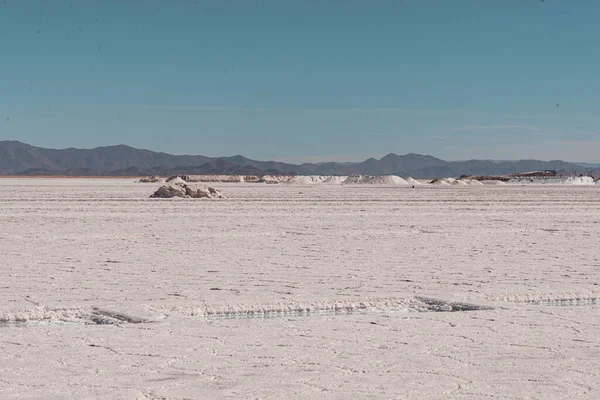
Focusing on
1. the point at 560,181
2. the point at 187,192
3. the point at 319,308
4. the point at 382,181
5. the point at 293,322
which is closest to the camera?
the point at 293,322

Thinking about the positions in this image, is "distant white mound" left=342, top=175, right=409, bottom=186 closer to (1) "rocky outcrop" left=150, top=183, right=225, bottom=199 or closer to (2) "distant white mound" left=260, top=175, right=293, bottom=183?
(2) "distant white mound" left=260, top=175, right=293, bottom=183

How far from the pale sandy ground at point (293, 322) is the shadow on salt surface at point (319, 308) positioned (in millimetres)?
57

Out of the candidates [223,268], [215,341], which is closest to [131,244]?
[223,268]

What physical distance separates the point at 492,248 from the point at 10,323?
22.0 feet

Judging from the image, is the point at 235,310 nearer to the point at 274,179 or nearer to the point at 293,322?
the point at 293,322

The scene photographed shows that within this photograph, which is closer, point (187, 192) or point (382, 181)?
point (187, 192)

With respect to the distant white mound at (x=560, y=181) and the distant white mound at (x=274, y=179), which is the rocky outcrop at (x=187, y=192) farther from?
the distant white mound at (x=560, y=181)

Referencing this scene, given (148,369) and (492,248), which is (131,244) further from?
(148,369)

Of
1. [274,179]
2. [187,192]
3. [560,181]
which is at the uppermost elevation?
[187,192]

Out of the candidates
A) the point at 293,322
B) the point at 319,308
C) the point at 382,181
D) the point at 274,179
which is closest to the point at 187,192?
the point at 319,308

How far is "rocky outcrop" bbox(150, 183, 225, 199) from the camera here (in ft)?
88.4

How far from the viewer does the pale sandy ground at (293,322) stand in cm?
376

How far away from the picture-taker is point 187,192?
2703 centimetres

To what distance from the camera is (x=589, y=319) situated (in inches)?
213
